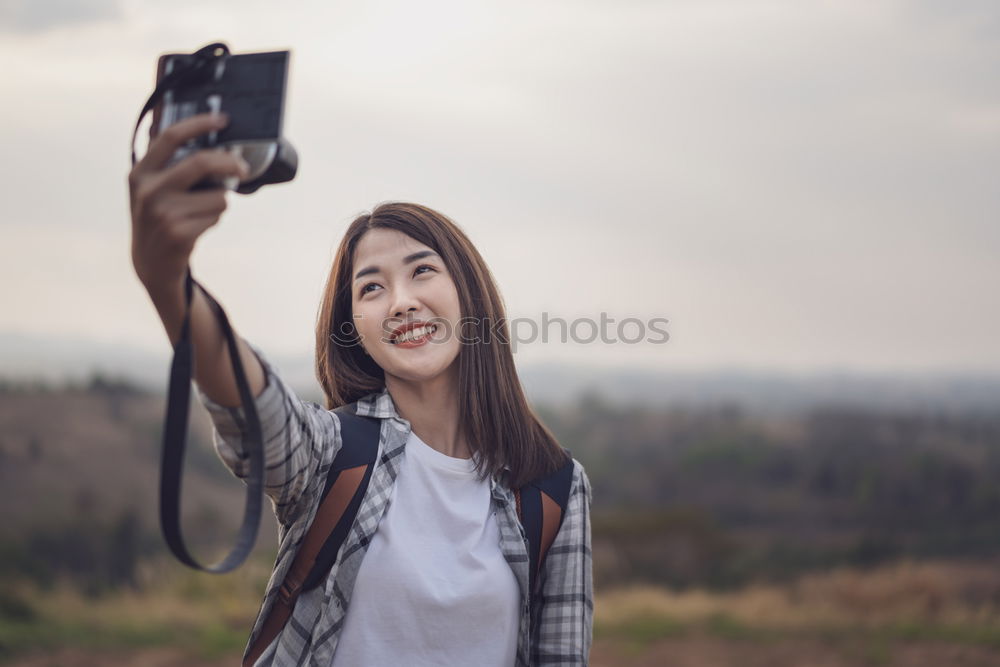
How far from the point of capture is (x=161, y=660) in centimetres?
672

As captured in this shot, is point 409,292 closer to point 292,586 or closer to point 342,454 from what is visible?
point 342,454

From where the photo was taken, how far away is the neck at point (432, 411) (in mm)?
2109

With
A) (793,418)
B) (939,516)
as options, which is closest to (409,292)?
(939,516)

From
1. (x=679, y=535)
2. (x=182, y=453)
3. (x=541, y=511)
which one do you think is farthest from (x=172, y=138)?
(x=679, y=535)

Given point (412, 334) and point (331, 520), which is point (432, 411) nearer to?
point (412, 334)

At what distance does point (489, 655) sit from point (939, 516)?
1525 cm

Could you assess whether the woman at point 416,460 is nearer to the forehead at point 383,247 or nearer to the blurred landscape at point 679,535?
the forehead at point 383,247

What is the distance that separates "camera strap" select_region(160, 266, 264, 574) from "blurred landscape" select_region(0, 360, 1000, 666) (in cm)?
603

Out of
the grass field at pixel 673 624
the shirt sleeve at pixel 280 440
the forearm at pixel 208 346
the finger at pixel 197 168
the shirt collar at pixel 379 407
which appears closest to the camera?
the finger at pixel 197 168

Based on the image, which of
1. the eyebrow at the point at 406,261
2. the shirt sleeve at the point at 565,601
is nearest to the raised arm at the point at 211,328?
the eyebrow at the point at 406,261

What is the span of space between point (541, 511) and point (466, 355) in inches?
17.3

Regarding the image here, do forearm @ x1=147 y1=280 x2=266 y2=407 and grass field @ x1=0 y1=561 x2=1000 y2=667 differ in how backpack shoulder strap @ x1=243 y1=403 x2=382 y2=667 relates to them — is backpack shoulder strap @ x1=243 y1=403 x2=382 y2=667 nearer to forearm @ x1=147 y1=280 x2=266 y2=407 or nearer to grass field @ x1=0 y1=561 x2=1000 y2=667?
forearm @ x1=147 y1=280 x2=266 y2=407

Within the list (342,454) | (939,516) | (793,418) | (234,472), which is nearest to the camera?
(234,472)

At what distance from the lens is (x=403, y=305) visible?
6.53 ft
